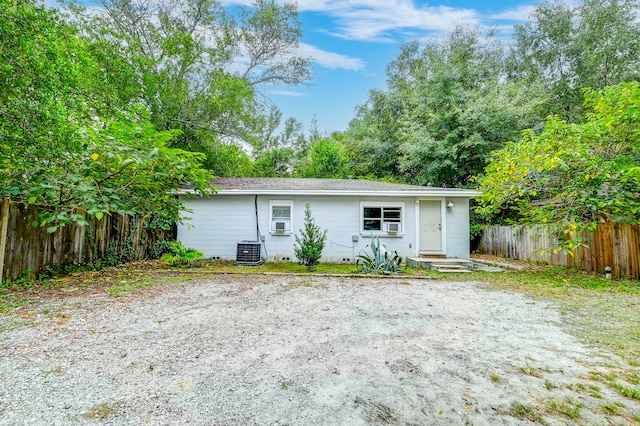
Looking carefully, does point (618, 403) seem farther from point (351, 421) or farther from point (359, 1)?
point (359, 1)

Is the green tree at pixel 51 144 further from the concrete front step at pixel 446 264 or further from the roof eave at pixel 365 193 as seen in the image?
the concrete front step at pixel 446 264

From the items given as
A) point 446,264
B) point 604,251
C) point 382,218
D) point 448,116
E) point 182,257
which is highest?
point 448,116

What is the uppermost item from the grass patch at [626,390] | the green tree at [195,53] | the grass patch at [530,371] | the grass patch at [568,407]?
the green tree at [195,53]

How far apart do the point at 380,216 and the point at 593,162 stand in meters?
5.24

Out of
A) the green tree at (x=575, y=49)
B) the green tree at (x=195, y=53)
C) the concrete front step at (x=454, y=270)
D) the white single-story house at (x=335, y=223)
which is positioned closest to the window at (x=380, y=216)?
the white single-story house at (x=335, y=223)

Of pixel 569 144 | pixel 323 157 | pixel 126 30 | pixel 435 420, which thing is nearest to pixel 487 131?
pixel 569 144

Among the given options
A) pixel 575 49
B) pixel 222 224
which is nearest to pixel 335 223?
pixel 222 224

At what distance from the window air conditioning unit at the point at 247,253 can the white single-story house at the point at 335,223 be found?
47cm

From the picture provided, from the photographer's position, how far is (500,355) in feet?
8.91

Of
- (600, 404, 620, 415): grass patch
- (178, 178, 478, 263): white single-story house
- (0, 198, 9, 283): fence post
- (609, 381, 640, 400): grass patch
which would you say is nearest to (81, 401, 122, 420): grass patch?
(600, 404, 620, 415): grass patch

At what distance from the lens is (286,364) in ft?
8.24

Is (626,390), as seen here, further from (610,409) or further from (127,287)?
(127,287)

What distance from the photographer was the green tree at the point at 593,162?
5.92m

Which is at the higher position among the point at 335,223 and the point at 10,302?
the point at 335,223
